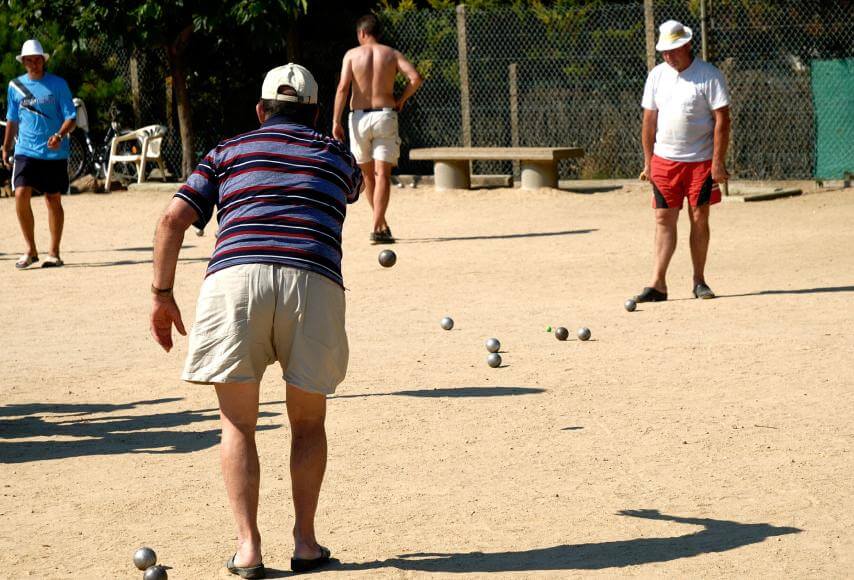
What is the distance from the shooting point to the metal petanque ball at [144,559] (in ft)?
15.6

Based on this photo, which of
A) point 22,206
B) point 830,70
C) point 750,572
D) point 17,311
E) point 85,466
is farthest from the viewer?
point 830,70

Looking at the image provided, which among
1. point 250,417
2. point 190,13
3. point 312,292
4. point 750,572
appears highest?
point 190,13

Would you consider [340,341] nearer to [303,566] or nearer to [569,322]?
[303,566]

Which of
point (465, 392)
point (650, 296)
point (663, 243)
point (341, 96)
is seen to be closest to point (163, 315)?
point (465, 392)

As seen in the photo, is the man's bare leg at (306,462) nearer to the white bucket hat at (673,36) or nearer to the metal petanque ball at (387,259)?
the white bucket hat at (673,36)

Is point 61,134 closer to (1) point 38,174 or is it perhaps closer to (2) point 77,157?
(1) point 38,174

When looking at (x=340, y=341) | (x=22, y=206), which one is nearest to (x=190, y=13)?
(x=22, y=206)

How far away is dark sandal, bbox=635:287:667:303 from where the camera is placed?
10055 millimetres

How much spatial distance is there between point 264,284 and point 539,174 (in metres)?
13.5

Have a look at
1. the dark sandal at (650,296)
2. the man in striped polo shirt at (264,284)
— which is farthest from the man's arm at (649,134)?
the man in striped polo shirt at (264,284)

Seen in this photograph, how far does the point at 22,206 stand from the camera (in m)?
12.8

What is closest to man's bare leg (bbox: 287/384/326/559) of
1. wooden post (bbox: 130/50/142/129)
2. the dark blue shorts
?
the dark blue shorts

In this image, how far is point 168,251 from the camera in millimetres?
4664

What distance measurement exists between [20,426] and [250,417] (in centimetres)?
284
